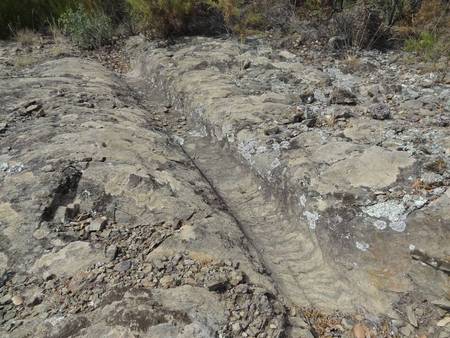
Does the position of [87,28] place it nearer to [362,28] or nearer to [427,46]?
[362,28]

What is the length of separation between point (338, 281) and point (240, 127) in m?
1.89

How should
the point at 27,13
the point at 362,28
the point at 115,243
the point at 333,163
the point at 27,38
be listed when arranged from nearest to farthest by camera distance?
the point at 115,243
the point at 333,163
the point at 362,28
the point at 27,38
the point at 27,13

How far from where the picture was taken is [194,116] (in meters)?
4.82

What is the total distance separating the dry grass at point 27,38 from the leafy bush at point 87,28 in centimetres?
51

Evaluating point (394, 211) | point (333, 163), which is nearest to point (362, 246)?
point (394, 211)

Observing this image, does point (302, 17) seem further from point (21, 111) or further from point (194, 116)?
point (21, 111)

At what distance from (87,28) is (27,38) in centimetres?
111

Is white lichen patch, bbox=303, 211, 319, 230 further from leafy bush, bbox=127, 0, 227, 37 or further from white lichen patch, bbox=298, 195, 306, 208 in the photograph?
leafy bush, bbox=127, 0, 227, 37

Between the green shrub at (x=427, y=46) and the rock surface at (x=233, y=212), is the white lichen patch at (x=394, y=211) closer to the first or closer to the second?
the rock surface at (x=233, y=212)

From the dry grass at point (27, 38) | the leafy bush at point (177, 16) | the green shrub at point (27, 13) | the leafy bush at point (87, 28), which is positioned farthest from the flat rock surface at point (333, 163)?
the green shrub at point (27, 13)

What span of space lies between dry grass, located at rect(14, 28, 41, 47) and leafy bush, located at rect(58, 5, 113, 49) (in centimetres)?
51

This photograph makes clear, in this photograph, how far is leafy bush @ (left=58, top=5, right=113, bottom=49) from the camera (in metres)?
7.21

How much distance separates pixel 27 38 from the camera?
7336 mm

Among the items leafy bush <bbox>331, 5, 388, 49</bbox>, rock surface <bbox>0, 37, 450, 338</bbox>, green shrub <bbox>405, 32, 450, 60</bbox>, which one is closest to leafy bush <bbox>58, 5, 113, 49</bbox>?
rock surface <bbox>0, 37, 450, 338</bbox>
